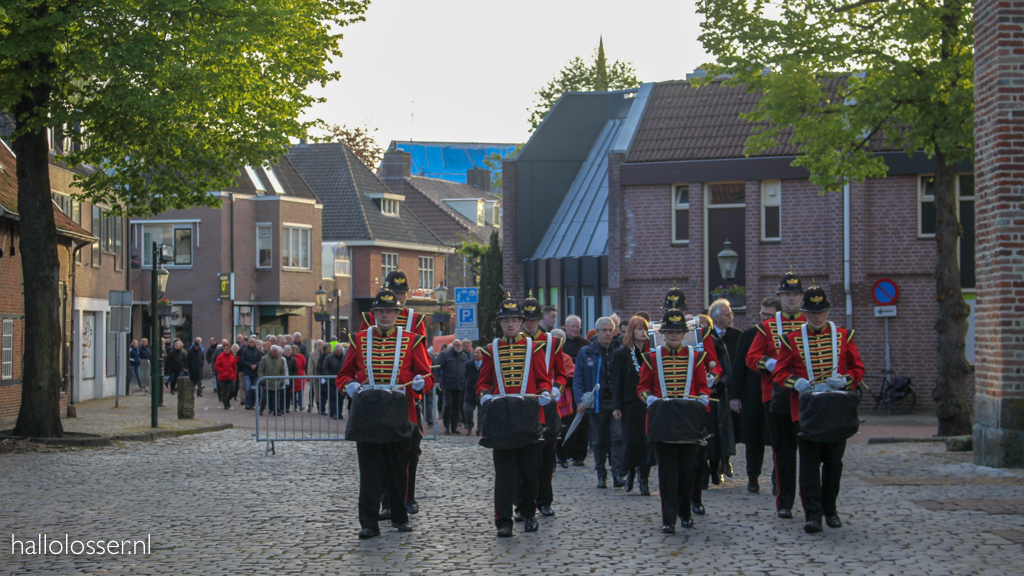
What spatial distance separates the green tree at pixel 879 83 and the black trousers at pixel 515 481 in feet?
35.1

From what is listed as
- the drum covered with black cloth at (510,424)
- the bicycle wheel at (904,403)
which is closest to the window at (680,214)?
the bicycle wheel at (904,403)

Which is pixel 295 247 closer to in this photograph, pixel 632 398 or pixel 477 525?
pixel 632 398

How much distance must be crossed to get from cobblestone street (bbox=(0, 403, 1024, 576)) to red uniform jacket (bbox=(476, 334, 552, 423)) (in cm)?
114

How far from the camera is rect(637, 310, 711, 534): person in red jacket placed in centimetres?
940

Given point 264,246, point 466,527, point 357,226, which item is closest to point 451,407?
point 466,527

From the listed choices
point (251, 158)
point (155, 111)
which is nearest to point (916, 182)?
point (251, 158)

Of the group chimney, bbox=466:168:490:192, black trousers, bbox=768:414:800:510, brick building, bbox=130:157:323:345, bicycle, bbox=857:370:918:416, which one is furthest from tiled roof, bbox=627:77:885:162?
chimney, bbox=466:168:490:192

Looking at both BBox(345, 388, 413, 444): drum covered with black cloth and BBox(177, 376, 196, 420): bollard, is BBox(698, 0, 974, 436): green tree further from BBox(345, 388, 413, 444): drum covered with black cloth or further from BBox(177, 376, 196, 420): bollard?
BBox(177, 376, 196, 420): bollard

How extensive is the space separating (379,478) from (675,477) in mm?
2325

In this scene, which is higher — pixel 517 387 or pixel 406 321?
pixel 406 321

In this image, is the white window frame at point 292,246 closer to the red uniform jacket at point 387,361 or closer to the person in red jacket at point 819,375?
the red uniform jacket at point 387,361

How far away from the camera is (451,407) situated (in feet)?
72.8

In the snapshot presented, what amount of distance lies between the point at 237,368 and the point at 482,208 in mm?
52866

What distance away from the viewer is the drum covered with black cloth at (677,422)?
938 centimetres
